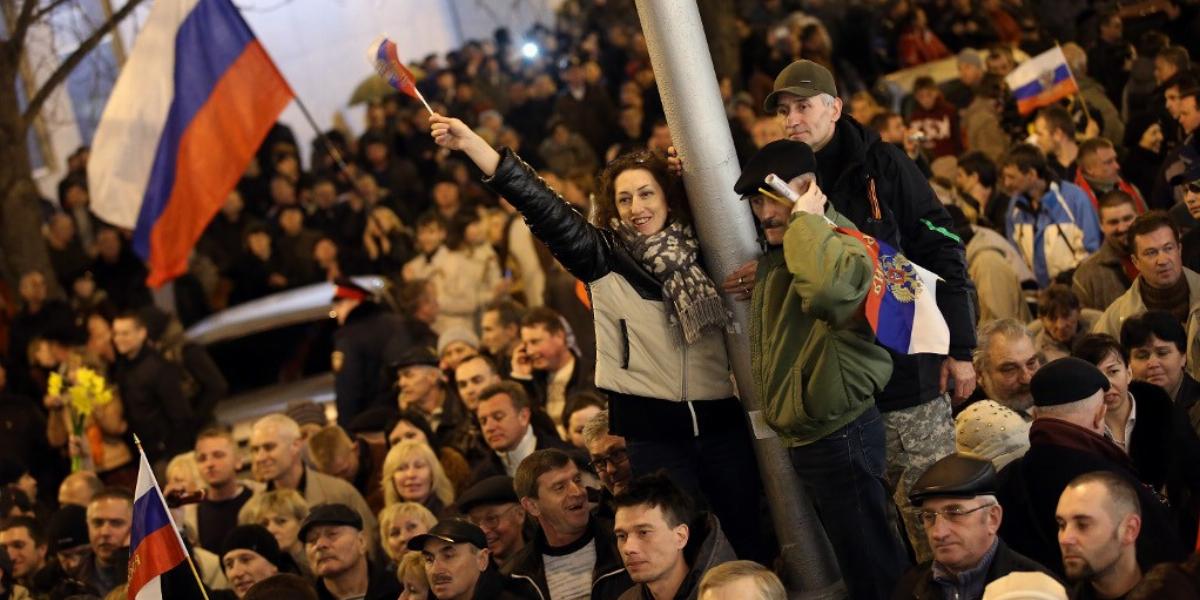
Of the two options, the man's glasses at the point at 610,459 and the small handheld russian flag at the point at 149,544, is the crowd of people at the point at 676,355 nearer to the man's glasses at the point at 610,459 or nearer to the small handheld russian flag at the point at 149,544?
the man's glasses at the point at 610,459

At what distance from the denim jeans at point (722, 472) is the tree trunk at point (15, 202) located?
11318 millimetres

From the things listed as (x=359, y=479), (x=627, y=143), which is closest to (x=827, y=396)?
(x=359, y=479)

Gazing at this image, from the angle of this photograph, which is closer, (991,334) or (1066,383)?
(1066,383)

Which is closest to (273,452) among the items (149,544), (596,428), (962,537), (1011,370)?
(149,544)

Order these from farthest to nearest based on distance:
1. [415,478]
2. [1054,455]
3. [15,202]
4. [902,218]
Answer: [15,202] → [415,478] → [1054,455] → [902,218]

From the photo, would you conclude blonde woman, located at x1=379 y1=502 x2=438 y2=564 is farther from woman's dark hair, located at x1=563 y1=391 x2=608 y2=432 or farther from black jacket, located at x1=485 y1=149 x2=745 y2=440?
black jacket, located at x1=485 y1=149 x2=745 y2=440

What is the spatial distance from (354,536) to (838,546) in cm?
374

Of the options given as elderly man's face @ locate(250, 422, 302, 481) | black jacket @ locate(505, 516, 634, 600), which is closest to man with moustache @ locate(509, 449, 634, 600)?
black jacket @ locate(505, 516, 634, 600)

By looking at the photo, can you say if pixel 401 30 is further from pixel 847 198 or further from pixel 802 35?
pixel 847 198

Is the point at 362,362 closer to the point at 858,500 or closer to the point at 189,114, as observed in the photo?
the point at 189,114

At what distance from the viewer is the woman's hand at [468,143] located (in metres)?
7.20

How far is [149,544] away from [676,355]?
280 centimetres

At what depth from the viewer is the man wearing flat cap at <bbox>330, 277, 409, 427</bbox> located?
1443 cm

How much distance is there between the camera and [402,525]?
1030 centimetres
